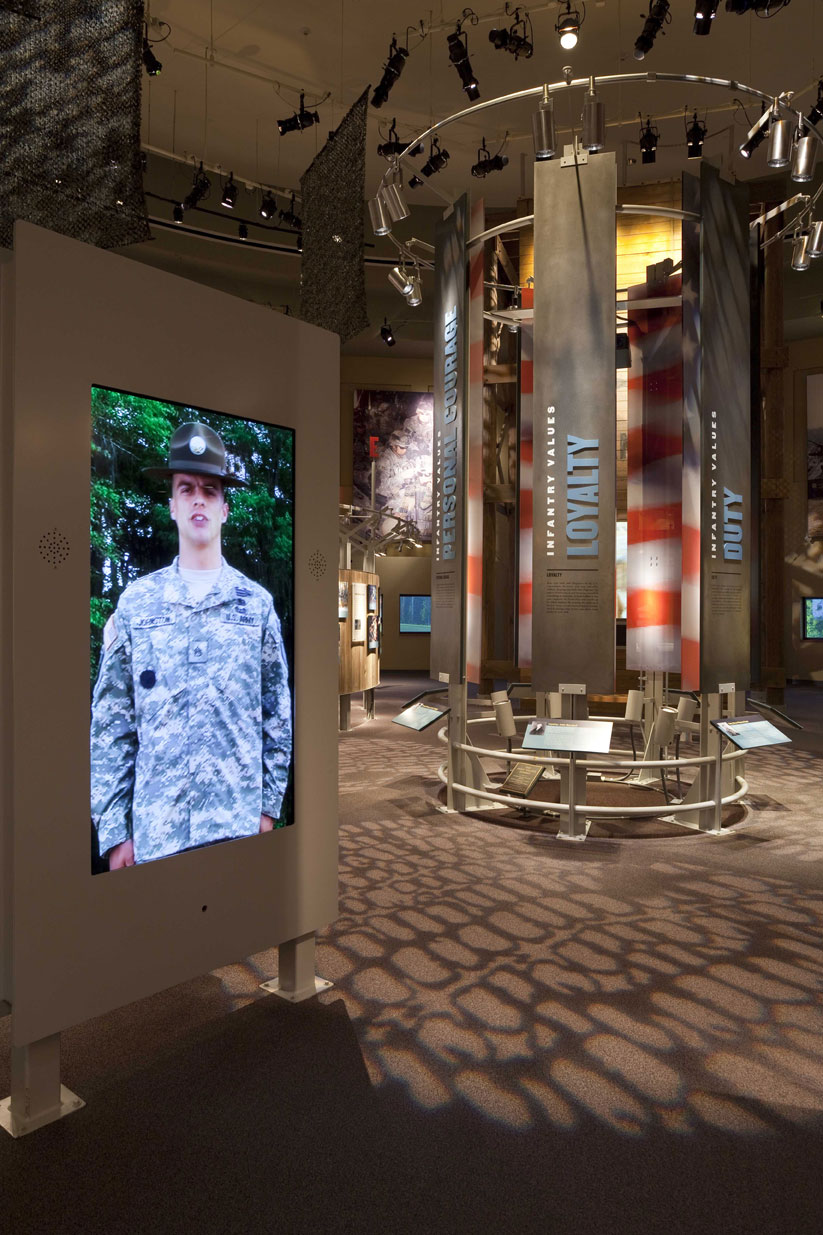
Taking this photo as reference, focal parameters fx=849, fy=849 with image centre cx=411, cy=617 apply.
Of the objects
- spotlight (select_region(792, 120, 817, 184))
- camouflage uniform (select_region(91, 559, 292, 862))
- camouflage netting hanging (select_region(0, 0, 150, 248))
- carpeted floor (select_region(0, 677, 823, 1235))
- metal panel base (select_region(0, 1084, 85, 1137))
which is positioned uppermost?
spotlight (select_region(792, 120, 817, 184))

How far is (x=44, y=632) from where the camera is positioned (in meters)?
2.45

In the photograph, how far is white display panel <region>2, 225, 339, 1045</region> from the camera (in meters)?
2.41

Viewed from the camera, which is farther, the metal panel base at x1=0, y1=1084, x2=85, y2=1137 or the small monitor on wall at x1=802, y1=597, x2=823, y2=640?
the small monitor on wall at x1=802, y1=597, x2=823, y2=640

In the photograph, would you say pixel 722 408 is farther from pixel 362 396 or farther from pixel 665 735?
pixel 362 396

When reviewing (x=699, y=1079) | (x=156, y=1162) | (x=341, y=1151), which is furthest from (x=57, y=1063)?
(x=699, y=1079)

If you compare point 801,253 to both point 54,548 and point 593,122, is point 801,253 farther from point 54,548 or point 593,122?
point 54,548

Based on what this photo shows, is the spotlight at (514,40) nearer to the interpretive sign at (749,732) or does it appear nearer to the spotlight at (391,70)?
the spotlight at (391,70)

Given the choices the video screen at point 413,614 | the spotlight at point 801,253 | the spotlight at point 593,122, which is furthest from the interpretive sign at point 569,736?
the video screen at point 413,614

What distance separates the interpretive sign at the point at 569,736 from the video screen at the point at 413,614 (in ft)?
51.7

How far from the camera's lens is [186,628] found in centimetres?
287

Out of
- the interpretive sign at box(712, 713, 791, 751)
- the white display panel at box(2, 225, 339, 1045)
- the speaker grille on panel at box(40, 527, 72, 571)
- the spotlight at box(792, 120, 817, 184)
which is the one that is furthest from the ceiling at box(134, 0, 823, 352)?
the speaker grille on panel at box(40, 527, 72, 571)

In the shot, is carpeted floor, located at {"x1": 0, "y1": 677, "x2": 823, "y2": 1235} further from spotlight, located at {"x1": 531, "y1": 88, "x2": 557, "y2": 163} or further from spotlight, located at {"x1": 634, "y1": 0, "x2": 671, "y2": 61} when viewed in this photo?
spotlight, located at {"x1": 634, "y1": 0, "x2": 671, "y2": 61}

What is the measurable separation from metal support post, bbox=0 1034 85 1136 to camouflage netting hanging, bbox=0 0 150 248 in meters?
2.42

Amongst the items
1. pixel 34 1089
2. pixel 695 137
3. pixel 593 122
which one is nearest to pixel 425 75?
pixel 695 137
